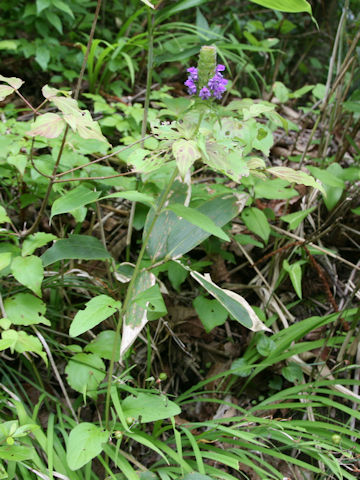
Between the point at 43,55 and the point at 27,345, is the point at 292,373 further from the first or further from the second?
the point at 43,55

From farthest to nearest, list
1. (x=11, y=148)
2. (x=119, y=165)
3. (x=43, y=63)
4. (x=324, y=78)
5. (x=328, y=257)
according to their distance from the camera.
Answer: (x=324, y=78) < (x=43, y=63) < (x=119, y=165) < (x=328, y=257) < (x=11, y=148)

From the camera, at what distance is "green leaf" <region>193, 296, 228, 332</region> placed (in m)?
1.30

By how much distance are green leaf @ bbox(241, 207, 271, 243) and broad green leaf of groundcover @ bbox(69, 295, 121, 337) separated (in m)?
0.63

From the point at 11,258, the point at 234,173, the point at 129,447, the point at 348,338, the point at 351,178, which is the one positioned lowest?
the point at 129,447

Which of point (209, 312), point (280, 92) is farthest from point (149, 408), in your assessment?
point (280, 92)

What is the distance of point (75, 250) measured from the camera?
1132 mm

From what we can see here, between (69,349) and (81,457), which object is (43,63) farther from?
(81,457)

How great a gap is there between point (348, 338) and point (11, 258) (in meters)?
0.99

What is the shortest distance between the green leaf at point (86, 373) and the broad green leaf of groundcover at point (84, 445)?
16 cm

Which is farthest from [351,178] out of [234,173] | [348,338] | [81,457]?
[81,457]

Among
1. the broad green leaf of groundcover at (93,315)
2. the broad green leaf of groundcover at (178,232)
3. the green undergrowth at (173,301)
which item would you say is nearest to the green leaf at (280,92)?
the green undergrowth at (173,301)

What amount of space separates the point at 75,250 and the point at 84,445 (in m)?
0.46

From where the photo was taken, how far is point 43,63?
2082 millimetres

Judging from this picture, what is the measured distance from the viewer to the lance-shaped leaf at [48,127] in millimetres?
896
